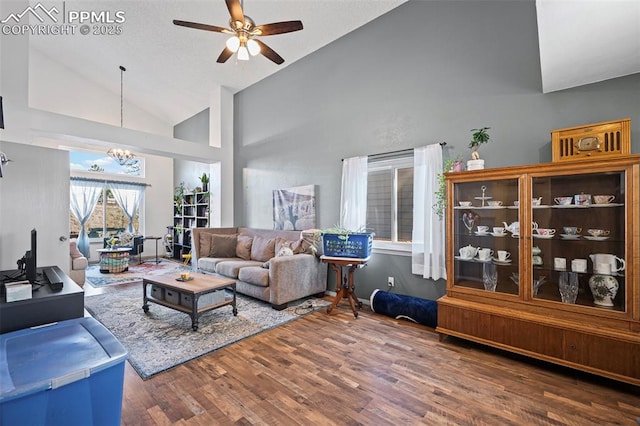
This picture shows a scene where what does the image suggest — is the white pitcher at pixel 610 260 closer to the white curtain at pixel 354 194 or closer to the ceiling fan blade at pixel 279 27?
the white curtain at pixel 354 194

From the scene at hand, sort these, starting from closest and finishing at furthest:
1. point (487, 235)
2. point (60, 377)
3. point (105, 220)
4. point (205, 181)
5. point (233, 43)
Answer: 1. point (60, 377)
2. point (487, 235)
3. point (233, 43)
4. point (205, 181)
5. point (105, 220)

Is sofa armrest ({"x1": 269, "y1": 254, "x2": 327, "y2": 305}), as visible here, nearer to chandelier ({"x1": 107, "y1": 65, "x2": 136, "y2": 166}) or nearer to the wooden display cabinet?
the wooden display cabinet

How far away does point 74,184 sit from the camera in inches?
260

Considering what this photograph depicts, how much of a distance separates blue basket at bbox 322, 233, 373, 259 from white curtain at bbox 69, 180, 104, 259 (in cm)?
632

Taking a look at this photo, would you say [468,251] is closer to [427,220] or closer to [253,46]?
[427,220]

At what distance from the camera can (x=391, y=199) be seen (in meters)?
3.72

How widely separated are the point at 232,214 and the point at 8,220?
135 inches

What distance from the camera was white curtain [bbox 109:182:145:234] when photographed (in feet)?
23.7

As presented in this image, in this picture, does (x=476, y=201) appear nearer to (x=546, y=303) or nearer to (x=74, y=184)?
(x=546, y=303)

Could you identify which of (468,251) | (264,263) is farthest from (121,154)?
(468,251)

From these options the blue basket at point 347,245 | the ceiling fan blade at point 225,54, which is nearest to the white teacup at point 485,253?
the blue basket at point 347,245

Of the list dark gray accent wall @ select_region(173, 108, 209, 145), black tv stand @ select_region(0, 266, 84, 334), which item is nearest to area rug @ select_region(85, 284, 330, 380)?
black tv stand @ select_region(0, 266, 84, 334)

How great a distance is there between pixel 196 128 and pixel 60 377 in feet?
24.2

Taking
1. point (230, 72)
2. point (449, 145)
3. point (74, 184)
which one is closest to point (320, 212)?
point (449, 145)
